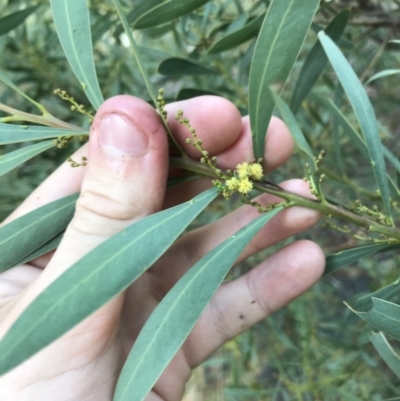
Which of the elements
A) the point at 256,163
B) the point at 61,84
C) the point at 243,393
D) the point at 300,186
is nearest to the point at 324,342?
the point at 243,393

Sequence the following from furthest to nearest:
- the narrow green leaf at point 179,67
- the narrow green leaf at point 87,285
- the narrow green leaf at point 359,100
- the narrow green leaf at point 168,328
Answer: the narrow green leaf at point 179,67
the narrow green leaf at point 359,100
the narrow green leaf at point 168,328
the narrow green leaf at point 87,285

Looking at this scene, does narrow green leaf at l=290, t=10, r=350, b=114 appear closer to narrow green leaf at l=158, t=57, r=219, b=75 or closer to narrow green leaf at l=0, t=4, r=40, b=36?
narrow green leaf at l=158, t=57, r=219, b=75

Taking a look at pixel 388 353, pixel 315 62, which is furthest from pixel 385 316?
pixel 315 62

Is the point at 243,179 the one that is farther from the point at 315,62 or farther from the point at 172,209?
the point at 315,62

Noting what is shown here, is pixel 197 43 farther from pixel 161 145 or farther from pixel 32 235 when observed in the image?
pixel 32 235

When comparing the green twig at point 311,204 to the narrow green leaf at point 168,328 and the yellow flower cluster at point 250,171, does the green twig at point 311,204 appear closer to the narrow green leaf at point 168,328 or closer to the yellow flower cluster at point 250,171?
the yellow flower cluster at point 250,171

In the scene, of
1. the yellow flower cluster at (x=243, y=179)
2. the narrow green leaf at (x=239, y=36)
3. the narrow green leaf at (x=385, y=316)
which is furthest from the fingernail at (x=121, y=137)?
the narrow green leaf at (x=385, y=316)
